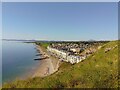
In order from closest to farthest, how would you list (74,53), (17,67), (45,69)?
(45,69)
(17,67)
(74,53)

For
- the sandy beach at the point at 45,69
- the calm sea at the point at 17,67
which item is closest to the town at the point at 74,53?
the sandy beach at the point at 45,69

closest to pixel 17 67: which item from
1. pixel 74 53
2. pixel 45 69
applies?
pixel 45 69

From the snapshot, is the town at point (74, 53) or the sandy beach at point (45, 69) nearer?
the sandy beach at point (45, 69)

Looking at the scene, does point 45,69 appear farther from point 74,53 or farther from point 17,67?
point 74,53

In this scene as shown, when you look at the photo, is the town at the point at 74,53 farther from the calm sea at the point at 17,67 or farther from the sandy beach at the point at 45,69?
the calm sea at the point at 17,67

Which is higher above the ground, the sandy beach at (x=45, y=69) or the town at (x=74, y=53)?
the town at (x=74, y=53)

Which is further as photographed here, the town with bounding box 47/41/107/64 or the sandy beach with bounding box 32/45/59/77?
the town with bounding box 47/41/107/64

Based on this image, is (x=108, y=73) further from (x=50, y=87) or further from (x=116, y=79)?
(x=50, y=87)

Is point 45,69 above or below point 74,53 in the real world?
below

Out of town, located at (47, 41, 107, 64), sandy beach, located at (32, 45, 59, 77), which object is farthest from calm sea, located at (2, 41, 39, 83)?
town, located at (47, 41, 107, 64)

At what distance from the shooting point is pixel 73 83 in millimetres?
9242

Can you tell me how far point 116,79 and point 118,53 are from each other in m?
4.17

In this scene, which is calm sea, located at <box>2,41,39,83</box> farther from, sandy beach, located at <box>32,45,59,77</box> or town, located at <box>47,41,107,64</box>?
town, located at <box>47,41,107,64</box>

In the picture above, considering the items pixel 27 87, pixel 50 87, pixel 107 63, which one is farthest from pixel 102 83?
pixel 107 63
